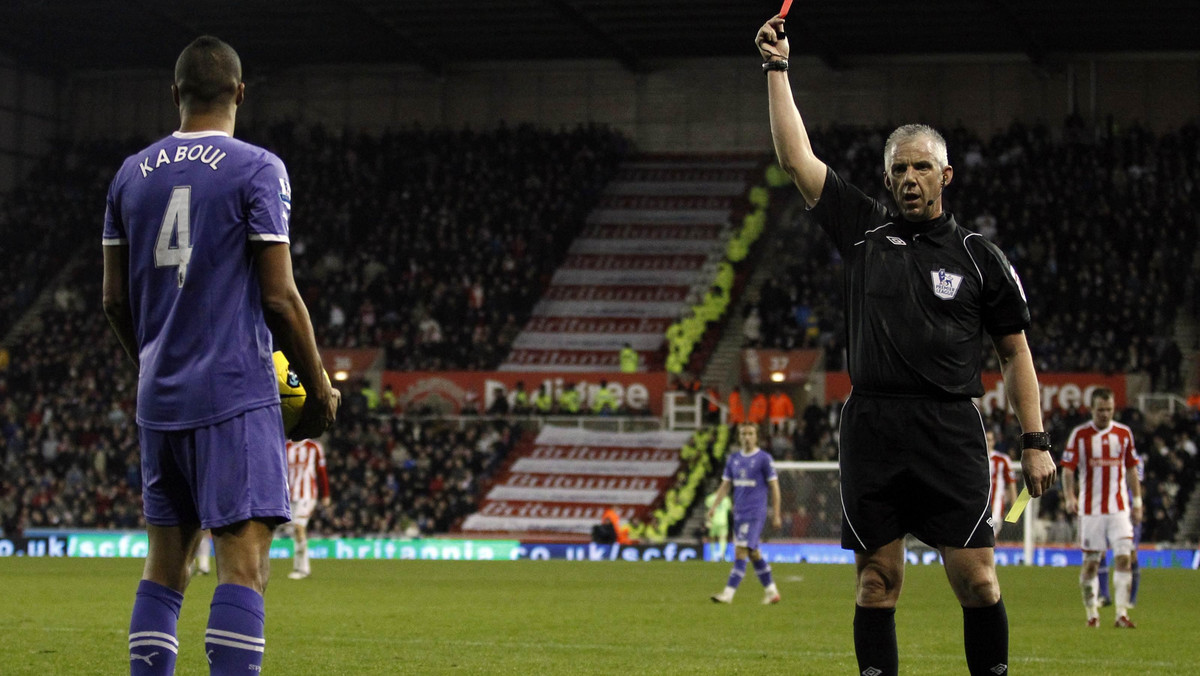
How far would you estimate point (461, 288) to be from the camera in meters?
36.4

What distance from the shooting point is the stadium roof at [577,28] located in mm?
34656

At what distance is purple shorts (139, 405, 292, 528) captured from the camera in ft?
15.1

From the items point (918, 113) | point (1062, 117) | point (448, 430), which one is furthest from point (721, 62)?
point (448, 430)

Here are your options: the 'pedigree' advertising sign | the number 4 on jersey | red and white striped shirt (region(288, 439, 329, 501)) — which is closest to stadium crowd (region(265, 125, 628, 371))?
the 'pedigree' advertising sign

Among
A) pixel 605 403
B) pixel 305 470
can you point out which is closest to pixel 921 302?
pixel 305 470

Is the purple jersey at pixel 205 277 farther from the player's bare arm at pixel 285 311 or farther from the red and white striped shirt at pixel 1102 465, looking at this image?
the red and white striped shirt at pixel 1102 465

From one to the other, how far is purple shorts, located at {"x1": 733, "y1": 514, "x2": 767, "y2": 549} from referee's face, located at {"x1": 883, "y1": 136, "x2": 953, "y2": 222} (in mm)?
11261

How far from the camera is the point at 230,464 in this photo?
4.61 m

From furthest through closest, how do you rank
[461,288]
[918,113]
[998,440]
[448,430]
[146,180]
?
[918,113] < [461,288] < [448,430] < [998,440] < [146,180]

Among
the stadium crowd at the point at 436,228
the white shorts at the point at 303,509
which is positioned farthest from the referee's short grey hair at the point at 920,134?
the stadium crowd at the point at 436,228

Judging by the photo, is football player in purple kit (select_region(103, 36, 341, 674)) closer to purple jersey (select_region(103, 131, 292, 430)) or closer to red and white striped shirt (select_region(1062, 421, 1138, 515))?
purple jersey (select_region(103, 131, 292, 430))

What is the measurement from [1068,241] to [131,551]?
19328 millimetres

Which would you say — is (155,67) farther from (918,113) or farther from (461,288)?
(918,113)

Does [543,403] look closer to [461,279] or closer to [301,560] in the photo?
[461,279]
